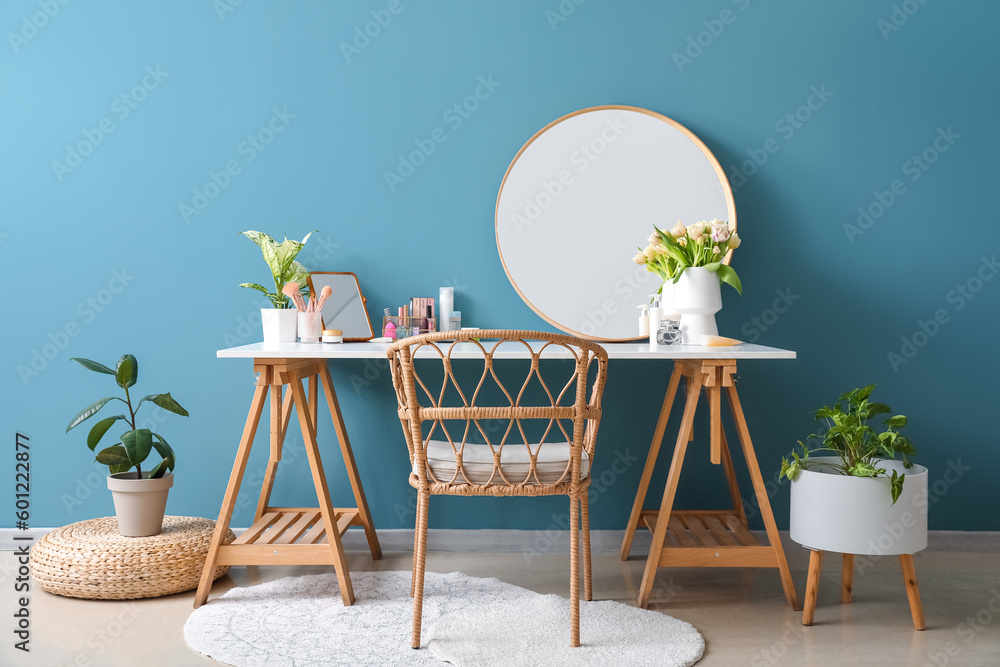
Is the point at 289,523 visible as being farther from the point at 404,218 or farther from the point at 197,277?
the point at 404,218

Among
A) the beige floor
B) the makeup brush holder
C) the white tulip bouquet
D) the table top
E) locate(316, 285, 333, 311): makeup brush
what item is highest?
the white tulip bouquet

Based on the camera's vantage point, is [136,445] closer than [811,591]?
No

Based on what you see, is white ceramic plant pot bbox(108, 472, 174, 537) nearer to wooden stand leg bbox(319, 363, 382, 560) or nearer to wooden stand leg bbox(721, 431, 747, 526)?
wooden stand leg bbox(319, 363, 382, 560)

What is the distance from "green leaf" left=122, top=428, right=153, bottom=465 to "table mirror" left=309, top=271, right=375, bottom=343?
65 centimetres

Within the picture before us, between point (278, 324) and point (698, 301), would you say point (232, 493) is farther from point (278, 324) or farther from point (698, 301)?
point (698, 301)

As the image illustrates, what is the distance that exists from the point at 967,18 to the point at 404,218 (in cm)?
204

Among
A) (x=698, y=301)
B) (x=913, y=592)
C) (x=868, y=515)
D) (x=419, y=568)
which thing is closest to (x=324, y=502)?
(x=419, y=568)

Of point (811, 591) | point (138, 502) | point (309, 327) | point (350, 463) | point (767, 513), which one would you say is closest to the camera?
point (811, 591)

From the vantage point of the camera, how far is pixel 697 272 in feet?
7.27

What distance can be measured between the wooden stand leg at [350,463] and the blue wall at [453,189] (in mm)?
166

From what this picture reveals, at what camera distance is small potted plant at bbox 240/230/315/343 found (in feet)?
7.36

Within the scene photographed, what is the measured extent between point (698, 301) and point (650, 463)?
1.77 ft

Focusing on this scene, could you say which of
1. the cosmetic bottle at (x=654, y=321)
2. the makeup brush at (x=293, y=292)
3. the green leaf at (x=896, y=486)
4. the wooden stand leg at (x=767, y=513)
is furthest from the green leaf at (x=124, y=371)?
the green leaf at (x=896, y=486)

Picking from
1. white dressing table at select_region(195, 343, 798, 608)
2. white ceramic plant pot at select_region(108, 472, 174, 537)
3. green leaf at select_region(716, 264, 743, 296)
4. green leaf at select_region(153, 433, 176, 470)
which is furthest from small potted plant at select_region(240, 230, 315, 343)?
green leaf at select_region(716, 264, 743, 296)
